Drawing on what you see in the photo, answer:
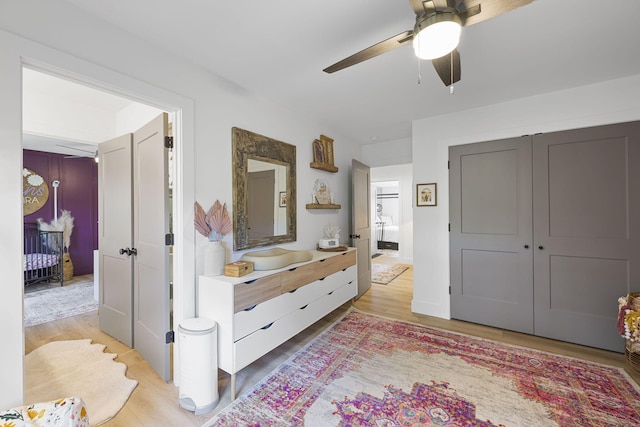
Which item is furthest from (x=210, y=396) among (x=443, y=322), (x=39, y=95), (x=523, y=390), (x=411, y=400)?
(x=39, y=95)

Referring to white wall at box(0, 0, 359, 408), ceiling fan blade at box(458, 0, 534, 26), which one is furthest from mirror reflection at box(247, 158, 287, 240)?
ceiling fan blade at box(458, 0, 534, 26)

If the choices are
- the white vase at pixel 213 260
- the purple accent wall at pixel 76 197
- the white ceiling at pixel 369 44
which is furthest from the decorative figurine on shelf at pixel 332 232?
the purple accent wall at pixel 76 197

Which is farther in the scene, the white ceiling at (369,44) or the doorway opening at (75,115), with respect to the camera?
the doorway opening at (75,115)

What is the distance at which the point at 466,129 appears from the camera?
305 centimetres

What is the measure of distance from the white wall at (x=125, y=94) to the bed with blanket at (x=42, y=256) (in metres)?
4.12

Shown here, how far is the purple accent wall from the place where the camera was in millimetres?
4770

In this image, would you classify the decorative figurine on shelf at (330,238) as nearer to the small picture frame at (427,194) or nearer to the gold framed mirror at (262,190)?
the gold framed mirror at (262,190)

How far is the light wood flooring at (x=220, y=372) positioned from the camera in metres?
1.68

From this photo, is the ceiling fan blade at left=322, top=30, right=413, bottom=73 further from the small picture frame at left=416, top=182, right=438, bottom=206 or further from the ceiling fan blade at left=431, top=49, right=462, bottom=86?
the small picture frame at left=416, top=182, right=438, bottom=206

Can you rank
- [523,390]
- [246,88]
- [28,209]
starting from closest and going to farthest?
[523,390], [246,88], [28,209]

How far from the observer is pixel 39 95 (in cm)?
294

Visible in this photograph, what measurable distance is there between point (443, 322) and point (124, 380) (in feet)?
10.1

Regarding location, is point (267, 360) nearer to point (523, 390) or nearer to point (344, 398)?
point (344, 398)

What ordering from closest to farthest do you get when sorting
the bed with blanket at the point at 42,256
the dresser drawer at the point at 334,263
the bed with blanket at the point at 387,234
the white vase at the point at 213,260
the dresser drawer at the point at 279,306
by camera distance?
1. the dresser drawer at the point at 279,306
2. the white vase at the point at 213,260
3. the dresser drawer at the point at 334,263
4. the bed with blanket at the point at 42,256
5. the bed with blanket at the point at 387,234
